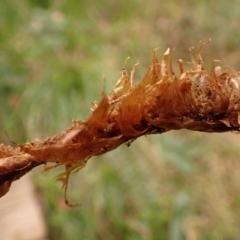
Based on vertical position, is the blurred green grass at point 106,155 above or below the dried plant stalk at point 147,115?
below

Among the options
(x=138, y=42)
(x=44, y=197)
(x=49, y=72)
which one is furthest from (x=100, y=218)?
(x=138, y=42)

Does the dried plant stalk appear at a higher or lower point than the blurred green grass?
higher

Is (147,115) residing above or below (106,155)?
above

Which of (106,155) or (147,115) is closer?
(147,115)

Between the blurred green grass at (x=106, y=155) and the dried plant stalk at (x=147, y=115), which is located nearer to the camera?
the dried plant stalk at (x=147, y=115)
